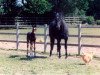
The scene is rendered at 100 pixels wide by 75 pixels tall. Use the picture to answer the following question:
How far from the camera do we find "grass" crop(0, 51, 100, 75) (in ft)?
38.4

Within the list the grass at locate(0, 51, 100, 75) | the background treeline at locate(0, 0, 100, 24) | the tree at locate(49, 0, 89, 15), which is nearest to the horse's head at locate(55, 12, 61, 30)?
the grass at locate(0, 51, 100, 75)

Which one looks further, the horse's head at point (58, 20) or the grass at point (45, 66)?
the horse's head at point (58, 20)

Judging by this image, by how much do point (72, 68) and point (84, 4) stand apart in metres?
39.1

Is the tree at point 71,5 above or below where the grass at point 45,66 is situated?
above

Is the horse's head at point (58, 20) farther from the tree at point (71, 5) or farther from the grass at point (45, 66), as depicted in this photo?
the tree at point (71, 5)

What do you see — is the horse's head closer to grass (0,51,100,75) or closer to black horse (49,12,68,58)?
black horse (49,12,68,58)

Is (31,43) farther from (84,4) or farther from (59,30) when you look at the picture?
(84,4)

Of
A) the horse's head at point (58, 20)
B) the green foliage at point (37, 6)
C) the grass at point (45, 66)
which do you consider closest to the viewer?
the grass at point (45, 66)

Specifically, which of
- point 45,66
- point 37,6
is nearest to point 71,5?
point 37,6

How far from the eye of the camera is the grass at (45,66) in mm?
11698

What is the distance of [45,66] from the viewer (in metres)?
12.9

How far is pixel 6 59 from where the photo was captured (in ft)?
48.8

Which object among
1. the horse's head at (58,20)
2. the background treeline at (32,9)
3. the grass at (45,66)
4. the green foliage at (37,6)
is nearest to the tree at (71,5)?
the background treeline at (32,9)

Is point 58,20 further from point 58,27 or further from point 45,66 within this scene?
point 45,66
